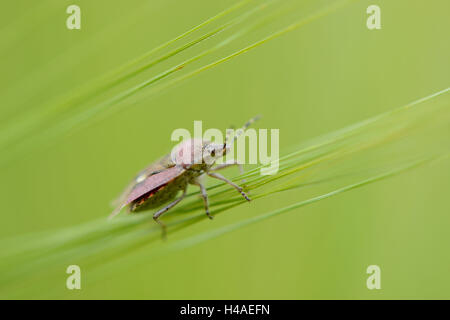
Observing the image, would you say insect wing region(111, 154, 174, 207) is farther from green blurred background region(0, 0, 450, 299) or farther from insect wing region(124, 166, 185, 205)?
green blurred background region(0, 0, 450, 299)

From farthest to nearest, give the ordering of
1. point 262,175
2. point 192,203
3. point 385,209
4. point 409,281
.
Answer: point 385,209 < point 409,281 < point 192,203 < point 262,175

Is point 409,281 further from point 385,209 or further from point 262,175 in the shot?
point 262,175

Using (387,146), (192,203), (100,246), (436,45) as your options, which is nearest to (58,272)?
(100,246)

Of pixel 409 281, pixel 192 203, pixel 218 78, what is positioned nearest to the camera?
pixel 192 203

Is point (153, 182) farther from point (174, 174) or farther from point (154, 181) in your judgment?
point (174, 174)

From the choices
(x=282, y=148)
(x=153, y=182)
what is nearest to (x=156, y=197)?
(x=153, y=182)

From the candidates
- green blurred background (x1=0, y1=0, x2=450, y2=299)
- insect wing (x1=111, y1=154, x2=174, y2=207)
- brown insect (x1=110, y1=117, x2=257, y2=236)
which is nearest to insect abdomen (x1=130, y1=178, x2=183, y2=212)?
brown insect (x1=110, y1=117, x2=257, y2=236)
